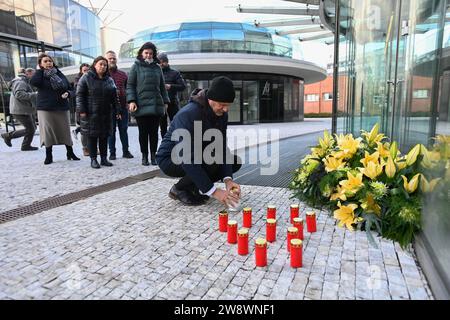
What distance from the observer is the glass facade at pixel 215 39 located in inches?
816

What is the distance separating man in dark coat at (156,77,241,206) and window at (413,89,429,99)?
193cm

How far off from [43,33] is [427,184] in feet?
82.8

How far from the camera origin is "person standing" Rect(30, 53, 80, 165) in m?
6.07

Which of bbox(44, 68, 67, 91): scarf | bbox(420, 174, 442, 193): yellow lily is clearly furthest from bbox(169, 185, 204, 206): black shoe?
bbox(44, 68, 67, 91): scarf

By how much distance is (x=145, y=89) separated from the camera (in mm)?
5727

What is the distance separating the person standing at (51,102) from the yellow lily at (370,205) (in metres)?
5.46

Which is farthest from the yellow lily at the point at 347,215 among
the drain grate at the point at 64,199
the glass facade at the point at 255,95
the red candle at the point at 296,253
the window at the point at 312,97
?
the window at the point at 312,97

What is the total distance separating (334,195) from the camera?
3324mm

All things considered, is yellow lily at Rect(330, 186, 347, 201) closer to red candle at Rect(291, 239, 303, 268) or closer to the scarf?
red candle at Rect(291, 239, 303, 268)

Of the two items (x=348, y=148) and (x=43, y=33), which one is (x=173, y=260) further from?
(x=43, y=33)

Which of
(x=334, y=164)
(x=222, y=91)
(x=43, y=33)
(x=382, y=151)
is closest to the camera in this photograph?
(x=222, y=91)

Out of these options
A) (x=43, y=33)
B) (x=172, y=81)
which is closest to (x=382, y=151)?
(x=172, y=81)
